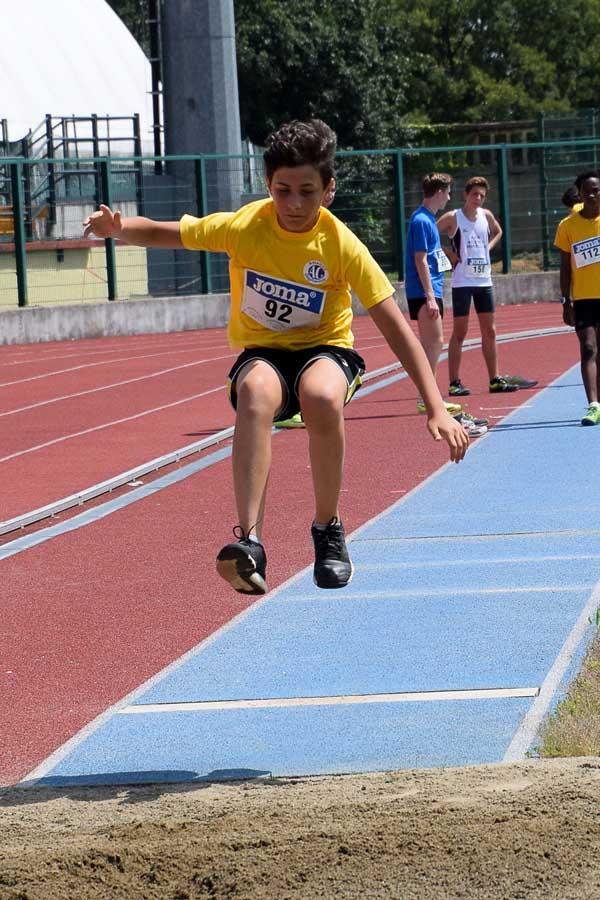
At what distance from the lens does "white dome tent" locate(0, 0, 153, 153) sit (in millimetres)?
44812

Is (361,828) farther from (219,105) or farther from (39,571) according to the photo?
(219,105)

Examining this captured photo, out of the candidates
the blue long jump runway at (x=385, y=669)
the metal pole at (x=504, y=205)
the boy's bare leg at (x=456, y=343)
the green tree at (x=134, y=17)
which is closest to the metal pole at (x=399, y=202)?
the metal pole at (x=504, y=205)

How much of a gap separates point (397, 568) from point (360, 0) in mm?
39652

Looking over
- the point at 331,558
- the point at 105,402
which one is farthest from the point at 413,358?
the point at 105,402

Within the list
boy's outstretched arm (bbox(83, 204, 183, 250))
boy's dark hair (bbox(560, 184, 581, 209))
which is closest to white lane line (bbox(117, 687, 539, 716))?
boy's outstretched arm (bbox(83, 204, 183, 250))

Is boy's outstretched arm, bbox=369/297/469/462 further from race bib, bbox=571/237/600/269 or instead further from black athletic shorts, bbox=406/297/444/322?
black athletic shorts, bbox=406/297/444/322

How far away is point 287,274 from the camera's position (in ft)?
18.2

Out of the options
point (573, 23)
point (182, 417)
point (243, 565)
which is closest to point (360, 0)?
point (573, 23)

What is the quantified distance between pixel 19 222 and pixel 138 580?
17.8m

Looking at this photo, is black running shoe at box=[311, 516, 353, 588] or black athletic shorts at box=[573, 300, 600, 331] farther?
black athletic shorts at box=[573, 300, 600, 331]

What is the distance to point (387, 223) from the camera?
29062 millimetres

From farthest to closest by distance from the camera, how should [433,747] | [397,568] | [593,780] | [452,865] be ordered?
[397,568] → [433,747] → [593,780] → [452,865]

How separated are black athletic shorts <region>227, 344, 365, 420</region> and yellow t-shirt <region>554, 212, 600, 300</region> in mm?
7646

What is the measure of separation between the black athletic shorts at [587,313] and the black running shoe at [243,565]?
8385 mm
